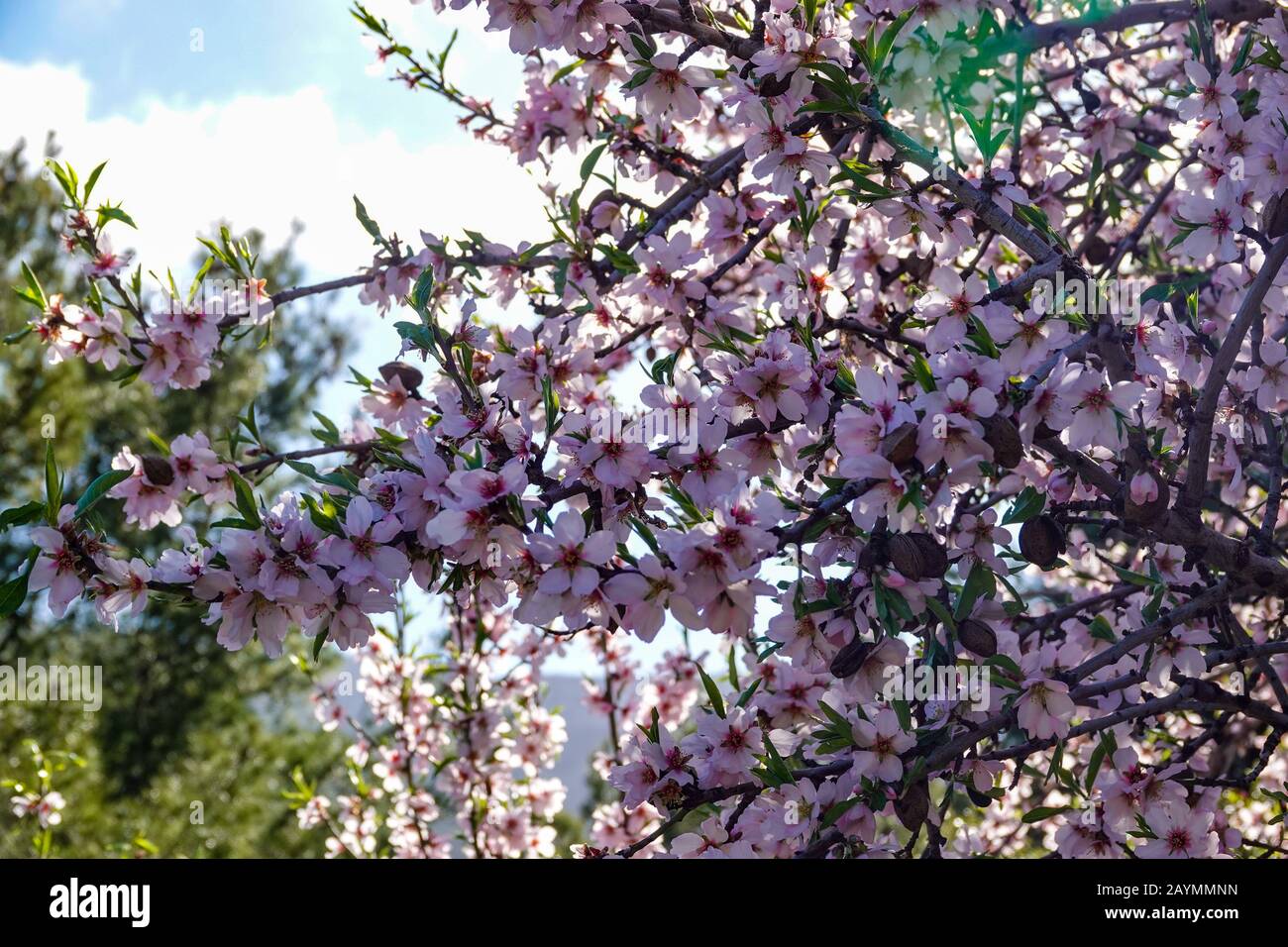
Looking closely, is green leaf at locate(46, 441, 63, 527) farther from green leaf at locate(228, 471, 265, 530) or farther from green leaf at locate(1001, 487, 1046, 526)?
green leaf at locate(1001, 487, 1046, 526)

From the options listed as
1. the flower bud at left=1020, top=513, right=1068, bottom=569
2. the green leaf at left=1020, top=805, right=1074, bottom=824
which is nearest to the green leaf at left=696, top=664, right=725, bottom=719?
the flower bud at left=1020, top=513, right=1068, bottom=569

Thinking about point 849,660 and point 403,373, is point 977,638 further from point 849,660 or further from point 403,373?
point 403,373

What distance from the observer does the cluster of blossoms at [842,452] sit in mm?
1621

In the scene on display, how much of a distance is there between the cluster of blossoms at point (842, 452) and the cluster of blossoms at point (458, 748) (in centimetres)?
151

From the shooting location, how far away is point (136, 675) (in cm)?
1318

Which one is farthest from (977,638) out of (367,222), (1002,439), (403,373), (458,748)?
(458,748)

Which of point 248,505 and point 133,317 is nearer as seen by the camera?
point 248,505

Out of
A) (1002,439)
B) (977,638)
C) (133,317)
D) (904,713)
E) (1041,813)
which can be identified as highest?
(133,317)

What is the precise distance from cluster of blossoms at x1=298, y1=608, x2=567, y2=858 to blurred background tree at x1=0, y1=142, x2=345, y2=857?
710 centimetres

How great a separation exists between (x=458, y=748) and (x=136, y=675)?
10.8m

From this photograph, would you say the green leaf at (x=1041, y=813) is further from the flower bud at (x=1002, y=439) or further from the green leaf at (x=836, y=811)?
the flower bud at (x=1002, y=439)

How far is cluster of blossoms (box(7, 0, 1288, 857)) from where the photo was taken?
162cm

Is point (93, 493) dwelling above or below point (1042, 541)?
above
